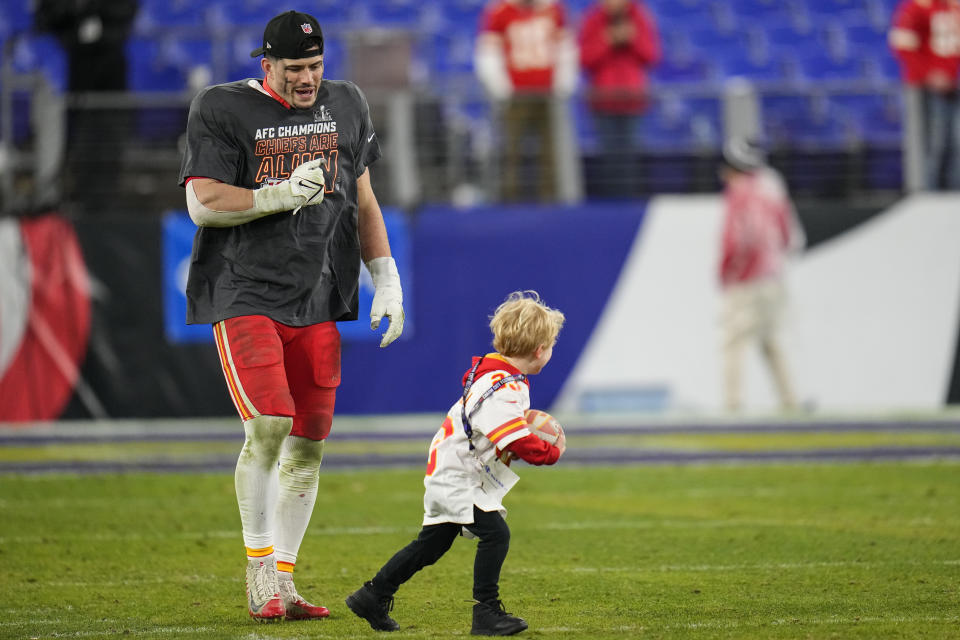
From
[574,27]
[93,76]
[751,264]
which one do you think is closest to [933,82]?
[751,264]

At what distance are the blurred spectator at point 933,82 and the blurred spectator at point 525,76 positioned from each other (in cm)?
324

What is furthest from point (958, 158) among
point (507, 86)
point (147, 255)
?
point (147, 255)

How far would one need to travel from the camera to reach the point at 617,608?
16.4 ft

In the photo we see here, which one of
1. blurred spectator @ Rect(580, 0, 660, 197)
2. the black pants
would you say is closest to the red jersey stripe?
the black pants

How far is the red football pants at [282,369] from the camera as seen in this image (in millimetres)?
4750

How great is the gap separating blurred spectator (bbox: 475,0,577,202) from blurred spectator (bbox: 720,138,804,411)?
5.43ft

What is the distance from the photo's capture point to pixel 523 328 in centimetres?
452

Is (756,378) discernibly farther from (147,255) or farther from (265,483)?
(265,483)

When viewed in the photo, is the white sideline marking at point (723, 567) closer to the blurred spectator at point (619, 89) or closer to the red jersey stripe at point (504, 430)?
the red jersey stripe at point (504, 430)

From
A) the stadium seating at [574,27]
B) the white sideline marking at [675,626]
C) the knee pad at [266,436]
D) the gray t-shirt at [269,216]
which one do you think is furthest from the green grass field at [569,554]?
the stadium seating at [574,27]

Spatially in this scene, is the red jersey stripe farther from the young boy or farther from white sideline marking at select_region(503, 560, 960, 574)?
white sideline marking at select_region(503, 560, 960, 574)

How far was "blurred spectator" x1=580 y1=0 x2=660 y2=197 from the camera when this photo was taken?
12867 mm

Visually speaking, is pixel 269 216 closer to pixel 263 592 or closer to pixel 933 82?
pixel 263 592

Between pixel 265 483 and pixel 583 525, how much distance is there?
262cm
